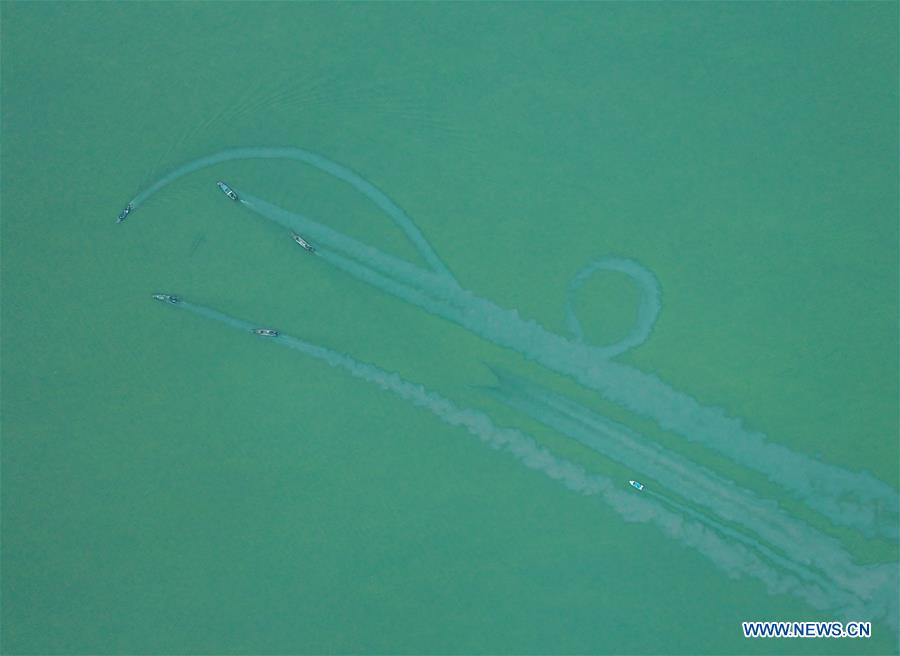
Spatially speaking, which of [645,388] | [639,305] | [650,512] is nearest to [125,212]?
[639,305]

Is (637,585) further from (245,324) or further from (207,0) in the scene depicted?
(207,0)

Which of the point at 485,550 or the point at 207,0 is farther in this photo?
the point at 207,0

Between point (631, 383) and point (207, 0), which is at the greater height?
point (207, 0)

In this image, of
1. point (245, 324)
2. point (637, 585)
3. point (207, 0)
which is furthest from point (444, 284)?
point (207, 0)

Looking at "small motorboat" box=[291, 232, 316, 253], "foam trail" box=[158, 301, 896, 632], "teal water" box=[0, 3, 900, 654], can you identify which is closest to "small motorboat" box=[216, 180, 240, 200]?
"teal water" box=[0, 3, 900, 654]

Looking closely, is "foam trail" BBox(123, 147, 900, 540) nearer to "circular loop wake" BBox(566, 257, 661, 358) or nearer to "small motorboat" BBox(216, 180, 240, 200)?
"circular loop wake" BBox(566, 257, 661, 358)

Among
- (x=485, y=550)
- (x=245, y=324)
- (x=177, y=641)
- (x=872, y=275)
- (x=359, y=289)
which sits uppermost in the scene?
(x=872, y=275)
